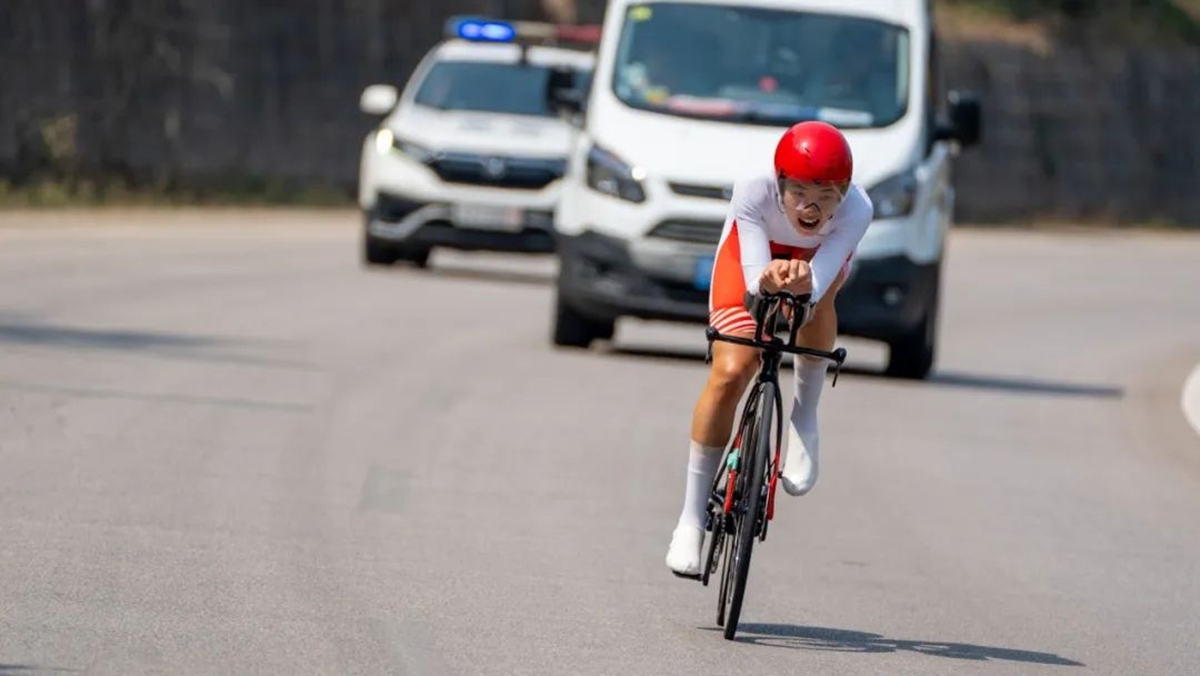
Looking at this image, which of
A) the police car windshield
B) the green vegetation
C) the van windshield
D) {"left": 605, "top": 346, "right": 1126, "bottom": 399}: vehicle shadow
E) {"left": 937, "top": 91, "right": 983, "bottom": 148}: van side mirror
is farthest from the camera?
the green vegetation

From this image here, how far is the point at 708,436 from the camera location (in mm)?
8180

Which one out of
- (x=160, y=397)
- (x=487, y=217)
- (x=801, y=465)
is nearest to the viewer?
(x=801, y=465)

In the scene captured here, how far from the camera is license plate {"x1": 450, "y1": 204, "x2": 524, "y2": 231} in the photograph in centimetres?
2194

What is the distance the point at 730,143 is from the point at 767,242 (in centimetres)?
785

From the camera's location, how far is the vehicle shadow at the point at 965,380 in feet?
55.7

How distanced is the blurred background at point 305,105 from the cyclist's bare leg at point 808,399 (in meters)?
21.3

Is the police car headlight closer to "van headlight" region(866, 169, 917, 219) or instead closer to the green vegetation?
"van headlight" region(866, 169, 917, 219)

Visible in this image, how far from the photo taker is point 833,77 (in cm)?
1641

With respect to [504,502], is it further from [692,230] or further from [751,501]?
[692,230]

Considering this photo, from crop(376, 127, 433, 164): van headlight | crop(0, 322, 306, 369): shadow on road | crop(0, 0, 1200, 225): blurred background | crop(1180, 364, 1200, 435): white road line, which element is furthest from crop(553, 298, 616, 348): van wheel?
crop(0, 0, 1200, 225): blurred background

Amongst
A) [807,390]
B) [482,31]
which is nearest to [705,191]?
[482,31]

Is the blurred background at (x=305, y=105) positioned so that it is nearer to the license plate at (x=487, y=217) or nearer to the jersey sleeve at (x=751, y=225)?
the license plate at (x=487, y=217)

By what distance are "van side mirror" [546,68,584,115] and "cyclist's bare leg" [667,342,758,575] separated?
358 inches

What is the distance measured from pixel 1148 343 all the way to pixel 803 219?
1416cm
